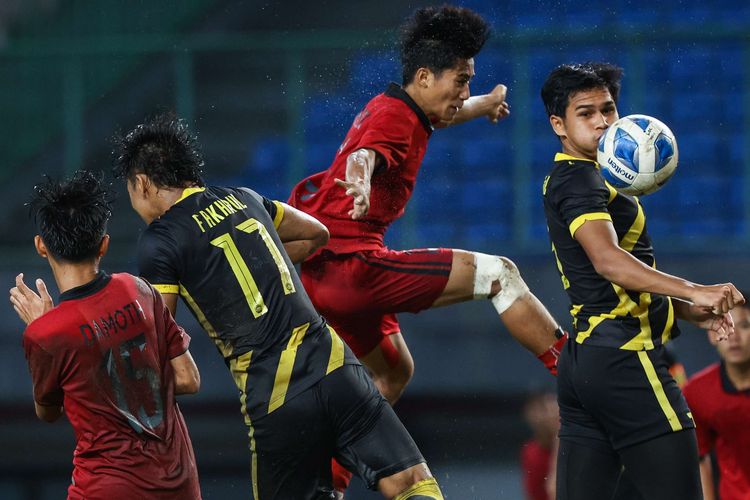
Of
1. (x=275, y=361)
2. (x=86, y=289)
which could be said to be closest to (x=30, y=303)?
(x=86, y=289)

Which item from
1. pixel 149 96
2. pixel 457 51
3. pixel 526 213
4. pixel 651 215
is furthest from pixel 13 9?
pixel 457 51

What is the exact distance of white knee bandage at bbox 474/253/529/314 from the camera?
5117 mm

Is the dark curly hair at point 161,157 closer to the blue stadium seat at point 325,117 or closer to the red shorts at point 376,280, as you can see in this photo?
the red shorts at point 376,280

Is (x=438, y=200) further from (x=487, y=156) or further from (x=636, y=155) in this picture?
(x=636, y=155)

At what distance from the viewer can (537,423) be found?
7746 mm

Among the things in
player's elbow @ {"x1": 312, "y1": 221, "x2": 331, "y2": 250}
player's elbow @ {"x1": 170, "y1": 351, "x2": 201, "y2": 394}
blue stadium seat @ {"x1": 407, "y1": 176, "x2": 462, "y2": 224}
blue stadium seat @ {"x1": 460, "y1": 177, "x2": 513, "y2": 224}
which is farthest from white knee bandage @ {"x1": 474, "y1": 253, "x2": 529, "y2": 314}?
blue stadium seat @ {"x1": 460, "y1": 177, "x2": 513, "y2": 224}

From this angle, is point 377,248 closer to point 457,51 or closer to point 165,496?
A: point 457,51

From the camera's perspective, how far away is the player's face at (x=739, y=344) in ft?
17.7

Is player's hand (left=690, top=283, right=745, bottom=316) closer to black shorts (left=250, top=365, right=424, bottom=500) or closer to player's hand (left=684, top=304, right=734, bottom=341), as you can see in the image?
player's hand (left=684, top=304, right=734, bottom=341)

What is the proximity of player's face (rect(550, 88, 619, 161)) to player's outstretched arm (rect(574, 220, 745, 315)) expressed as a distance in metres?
0.38

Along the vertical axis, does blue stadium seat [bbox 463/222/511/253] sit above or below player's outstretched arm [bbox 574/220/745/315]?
below

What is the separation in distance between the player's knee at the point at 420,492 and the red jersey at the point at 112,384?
71cm

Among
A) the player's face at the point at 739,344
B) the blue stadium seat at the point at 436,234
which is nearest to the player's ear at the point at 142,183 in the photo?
the player's face at the point at 739,344

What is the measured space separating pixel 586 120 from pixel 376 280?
1214 mm
